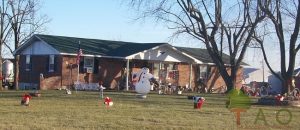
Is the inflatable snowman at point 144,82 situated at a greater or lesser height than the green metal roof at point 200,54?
lesser

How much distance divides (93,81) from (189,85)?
28.9 ft

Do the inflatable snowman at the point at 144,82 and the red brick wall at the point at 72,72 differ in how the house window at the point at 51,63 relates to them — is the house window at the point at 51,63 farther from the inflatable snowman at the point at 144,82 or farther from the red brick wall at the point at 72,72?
the inflatable snowman at the point at 144,82

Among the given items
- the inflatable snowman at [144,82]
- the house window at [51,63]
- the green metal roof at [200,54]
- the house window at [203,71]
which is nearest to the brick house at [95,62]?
the house window at [51,63]

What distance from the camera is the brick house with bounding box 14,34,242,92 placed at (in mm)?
40375

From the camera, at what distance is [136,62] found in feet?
145

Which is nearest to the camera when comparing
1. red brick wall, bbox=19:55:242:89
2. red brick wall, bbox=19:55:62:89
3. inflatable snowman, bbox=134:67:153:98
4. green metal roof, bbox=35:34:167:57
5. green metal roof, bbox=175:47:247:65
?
inflatable snowman, bbox=134:67:153:98

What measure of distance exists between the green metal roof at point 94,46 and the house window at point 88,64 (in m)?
0.69

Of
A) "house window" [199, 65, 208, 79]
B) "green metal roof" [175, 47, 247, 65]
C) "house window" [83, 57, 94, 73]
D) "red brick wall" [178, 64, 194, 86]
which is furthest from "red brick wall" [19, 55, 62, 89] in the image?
"house window" [199, 65, 208, 79]

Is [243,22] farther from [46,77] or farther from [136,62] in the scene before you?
[46,77]

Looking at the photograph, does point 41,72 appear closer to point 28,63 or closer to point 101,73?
point 28,63

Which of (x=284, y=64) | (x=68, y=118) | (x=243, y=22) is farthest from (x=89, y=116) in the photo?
(x=243, y=22)

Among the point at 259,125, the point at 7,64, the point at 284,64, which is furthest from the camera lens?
the point at 7,64

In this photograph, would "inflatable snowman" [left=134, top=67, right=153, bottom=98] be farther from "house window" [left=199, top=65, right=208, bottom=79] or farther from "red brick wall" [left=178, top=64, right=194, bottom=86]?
"house window" [left=199, top=65, right=208, bottom=79]

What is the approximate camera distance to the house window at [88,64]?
4144 cm
